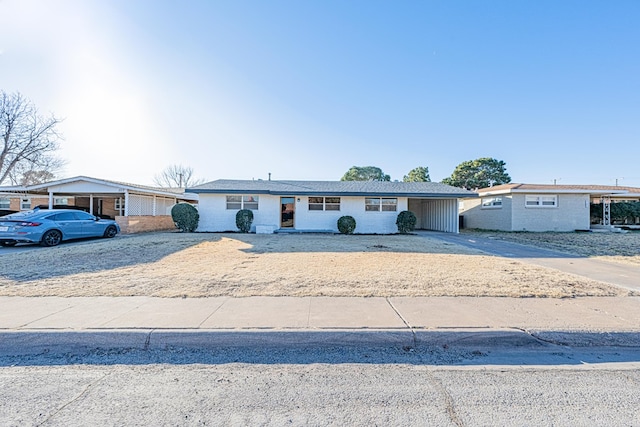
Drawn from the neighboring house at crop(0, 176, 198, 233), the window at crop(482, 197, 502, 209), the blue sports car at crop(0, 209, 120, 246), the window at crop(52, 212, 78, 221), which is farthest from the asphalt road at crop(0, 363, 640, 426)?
the window at crop(482, 197, 502, 209)

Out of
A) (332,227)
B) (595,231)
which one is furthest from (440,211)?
(595,231)

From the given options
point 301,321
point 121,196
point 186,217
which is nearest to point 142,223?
point 186,217

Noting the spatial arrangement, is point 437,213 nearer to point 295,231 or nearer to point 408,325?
point 295,231

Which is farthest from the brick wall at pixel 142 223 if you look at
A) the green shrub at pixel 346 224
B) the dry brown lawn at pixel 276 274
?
the green shrub at pixel 346 224

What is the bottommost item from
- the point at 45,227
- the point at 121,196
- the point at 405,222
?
the point at 45,227

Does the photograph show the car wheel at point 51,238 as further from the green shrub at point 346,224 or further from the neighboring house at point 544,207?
the neighboring house at point 544,207

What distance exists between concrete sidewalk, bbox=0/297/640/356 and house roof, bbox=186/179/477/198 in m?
12.2

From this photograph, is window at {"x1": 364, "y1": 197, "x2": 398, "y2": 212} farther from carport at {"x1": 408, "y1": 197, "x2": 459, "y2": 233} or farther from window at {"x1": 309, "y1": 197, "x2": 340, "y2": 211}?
window at {"x1": 309, "y1": 197, "x2": 340, "y2": 211}

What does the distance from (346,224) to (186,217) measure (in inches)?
336

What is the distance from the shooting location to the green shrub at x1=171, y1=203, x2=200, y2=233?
16.5m

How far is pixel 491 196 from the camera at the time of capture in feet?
70.4

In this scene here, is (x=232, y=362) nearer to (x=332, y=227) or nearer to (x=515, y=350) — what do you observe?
(x=515, y=350)

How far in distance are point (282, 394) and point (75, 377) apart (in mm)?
2020

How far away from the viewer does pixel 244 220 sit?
16.7 meters
